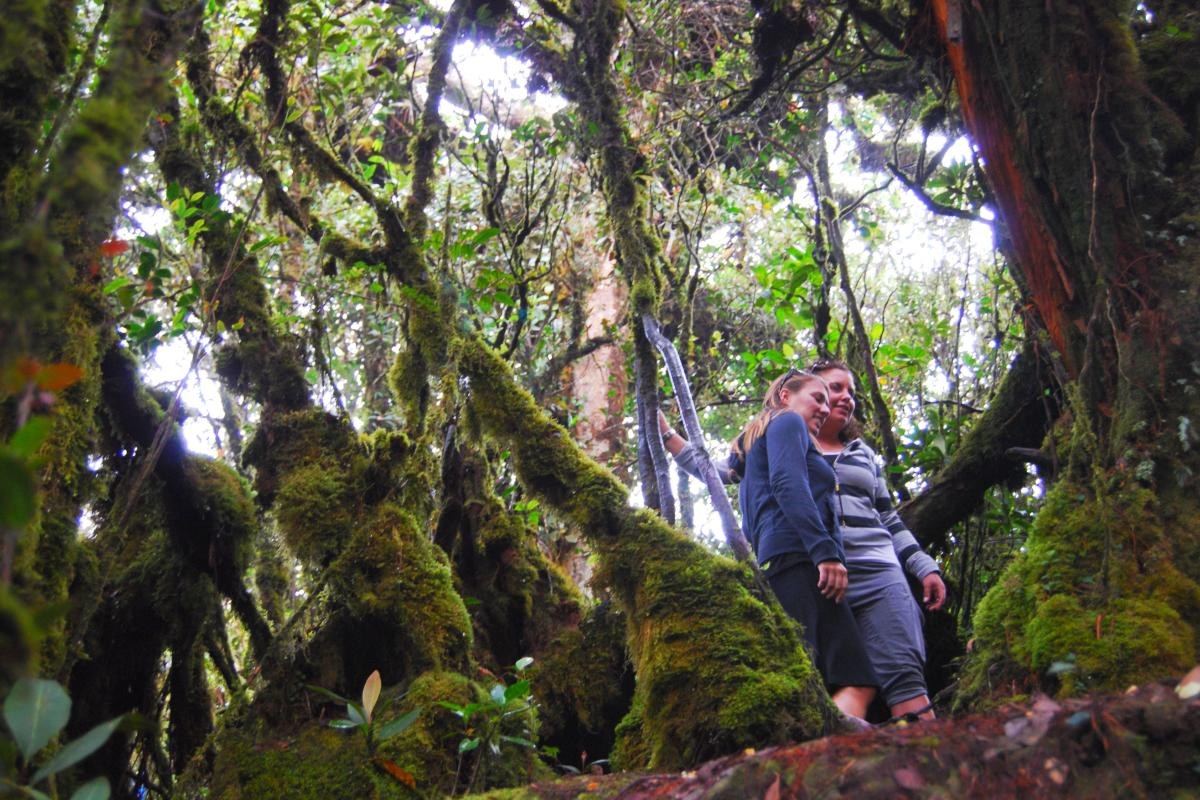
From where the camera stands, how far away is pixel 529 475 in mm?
3947

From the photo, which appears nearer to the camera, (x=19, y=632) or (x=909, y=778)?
(x=19, y=632)

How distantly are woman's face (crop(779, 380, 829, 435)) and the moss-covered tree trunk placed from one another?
110cm

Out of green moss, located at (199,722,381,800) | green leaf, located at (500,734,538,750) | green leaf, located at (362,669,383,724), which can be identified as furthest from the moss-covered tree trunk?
green moss, located at (199,722,381,800)

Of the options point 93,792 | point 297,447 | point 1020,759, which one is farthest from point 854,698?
point 93,792

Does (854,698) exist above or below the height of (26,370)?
below

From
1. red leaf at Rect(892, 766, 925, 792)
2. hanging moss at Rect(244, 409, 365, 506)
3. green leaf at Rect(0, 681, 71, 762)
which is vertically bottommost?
red leaf at Rect(892, 766, 925, 792)

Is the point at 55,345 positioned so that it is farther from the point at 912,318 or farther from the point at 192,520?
the point at 912,318

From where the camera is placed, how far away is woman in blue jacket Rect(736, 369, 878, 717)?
393 cm

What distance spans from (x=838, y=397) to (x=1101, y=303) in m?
1.53

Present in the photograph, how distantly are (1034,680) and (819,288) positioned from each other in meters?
3.72

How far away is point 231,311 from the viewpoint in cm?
444

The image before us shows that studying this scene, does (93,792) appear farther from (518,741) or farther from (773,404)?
(773,404)

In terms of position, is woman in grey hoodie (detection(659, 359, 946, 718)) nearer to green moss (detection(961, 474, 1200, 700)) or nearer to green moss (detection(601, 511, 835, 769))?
green moss (detection(961, 474, 1200, 700))

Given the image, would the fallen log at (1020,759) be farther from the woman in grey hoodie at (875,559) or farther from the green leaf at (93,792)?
the woman in grey hoodie at (875,559)
